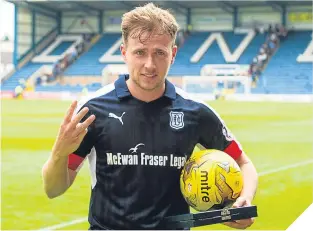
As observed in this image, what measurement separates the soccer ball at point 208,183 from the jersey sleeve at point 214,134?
0.18 metres

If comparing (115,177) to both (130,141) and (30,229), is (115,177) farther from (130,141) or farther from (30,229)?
(30,229)

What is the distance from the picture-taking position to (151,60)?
284 cm

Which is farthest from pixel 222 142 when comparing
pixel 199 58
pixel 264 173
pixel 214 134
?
pixel 199 58

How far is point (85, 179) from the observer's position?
7855 mm

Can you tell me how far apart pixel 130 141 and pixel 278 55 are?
36.5m

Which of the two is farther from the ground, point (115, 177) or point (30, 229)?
point (115, 177)

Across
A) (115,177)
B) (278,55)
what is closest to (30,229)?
(115,177)

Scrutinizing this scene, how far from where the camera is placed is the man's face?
9.35ft

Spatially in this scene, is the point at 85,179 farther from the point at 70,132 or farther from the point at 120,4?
the point at 120,4

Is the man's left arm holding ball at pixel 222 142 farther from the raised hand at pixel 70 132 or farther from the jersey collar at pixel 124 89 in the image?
the raised hand at pixel 70 132

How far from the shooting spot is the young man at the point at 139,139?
113 inches

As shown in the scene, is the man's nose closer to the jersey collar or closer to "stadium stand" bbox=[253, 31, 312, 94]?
the jersey collar

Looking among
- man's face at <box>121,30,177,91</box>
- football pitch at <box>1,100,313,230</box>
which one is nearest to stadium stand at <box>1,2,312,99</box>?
football pitch at <box>1,100,313,230</box>

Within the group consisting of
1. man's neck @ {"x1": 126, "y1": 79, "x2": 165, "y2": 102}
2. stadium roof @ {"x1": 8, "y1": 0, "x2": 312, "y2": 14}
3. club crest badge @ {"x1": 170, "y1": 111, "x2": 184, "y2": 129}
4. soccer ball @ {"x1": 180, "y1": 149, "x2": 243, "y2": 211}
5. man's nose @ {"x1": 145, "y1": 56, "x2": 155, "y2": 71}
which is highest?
stadium roof @ {"x1": 8, "y1": 0, "x2": 312, "y2": 14}
